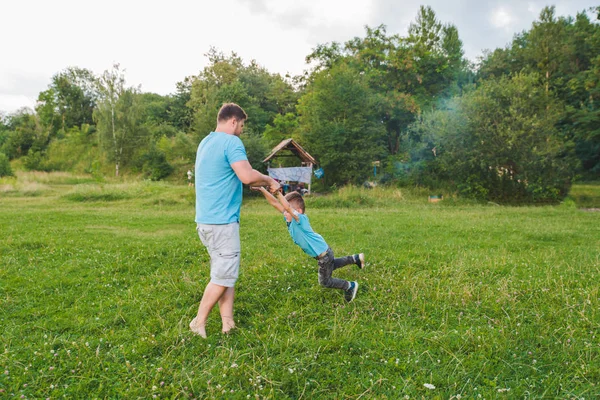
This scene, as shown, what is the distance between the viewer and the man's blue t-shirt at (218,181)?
3691mm

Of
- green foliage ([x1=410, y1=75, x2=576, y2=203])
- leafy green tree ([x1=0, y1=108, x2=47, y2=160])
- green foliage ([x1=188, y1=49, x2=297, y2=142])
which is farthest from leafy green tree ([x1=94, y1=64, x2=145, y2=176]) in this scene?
green foliage ([x1=410, y1=75, x2=576, y2=203])

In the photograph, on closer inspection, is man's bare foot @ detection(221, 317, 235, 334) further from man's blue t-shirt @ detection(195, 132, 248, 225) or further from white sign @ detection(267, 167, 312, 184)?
white sign @ detection(267, 167, 312, 184)

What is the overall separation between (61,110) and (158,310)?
49.6m

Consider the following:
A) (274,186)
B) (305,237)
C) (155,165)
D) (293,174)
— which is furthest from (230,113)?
(155,165)

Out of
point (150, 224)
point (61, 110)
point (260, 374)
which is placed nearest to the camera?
point (260, 374)

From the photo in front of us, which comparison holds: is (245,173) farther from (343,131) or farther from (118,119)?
A: (118,119)

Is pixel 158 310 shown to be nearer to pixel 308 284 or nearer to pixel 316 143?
pixel 308 284

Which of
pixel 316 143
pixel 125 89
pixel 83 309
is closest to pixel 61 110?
pixel 125 89

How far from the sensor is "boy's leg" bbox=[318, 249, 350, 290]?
4777 millimetres

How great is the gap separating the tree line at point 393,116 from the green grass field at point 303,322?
1214 cm

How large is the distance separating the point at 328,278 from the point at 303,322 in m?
0.78

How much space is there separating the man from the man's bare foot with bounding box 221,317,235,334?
0.22 meters

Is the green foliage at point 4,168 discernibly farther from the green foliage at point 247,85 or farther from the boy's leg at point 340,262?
the boy's leg at point 340,262

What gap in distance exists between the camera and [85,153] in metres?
38.9
